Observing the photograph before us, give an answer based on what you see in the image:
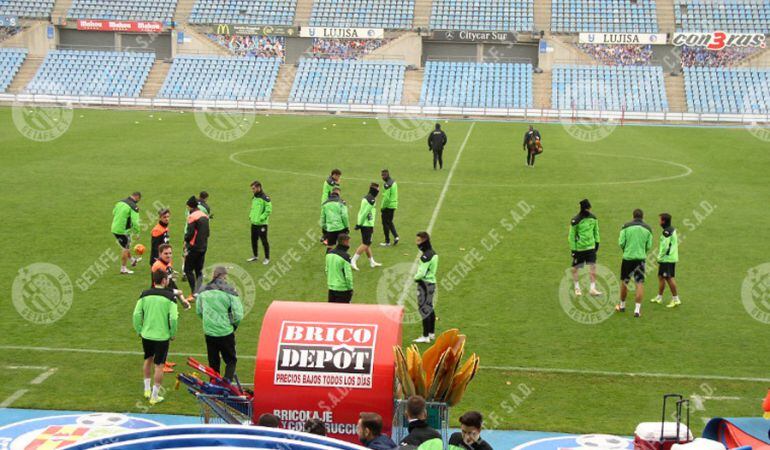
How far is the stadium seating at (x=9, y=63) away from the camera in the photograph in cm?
6450

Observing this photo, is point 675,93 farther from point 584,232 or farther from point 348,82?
point 584,232

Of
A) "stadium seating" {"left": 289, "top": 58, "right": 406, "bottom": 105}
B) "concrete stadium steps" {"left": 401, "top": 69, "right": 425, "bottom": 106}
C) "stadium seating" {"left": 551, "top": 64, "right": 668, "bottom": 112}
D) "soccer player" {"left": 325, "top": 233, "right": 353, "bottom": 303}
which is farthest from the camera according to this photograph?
"stadium seating" {"left": 289, "top": 58, "right": 406, "bottom": 105}

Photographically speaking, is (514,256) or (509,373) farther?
(514,256)

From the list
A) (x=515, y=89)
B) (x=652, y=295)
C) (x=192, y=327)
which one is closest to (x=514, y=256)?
(x=652, y=295)

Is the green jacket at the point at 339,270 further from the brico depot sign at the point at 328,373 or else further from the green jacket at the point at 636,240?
the brico depot sign at the point at 328,373

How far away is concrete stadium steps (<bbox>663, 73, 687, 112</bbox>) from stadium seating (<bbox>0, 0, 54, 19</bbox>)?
4320cm

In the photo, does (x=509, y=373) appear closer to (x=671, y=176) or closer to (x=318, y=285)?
(x=318, y=285)

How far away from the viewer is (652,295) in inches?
730

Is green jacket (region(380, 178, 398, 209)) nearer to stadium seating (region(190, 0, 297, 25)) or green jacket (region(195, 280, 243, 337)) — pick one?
green jacket (region(195, 280, 243, 337))

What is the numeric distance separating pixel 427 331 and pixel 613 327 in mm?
3407

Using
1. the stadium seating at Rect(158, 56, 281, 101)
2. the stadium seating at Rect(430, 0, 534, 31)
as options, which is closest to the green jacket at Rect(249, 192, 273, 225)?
the stadium seating at Rect(158, 56, 281, 101)

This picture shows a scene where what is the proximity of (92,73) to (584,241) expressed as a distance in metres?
54.3

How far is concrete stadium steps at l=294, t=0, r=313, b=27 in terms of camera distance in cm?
6900

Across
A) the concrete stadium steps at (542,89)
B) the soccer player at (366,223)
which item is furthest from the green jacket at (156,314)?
the concrete stadium steps at (542,89)
